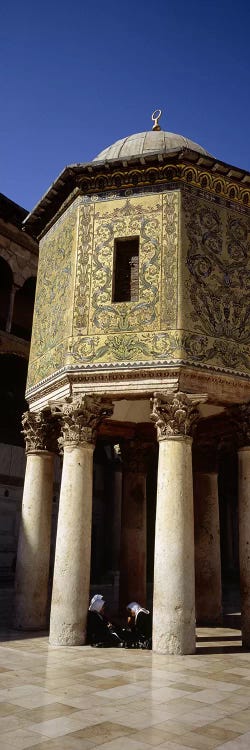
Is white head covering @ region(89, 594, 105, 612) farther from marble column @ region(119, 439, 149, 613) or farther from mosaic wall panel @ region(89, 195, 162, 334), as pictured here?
mosaic wall panel @ region(89, 195, 162, 334)

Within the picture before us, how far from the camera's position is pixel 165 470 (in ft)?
29.0

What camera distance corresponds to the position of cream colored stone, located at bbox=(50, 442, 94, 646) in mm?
8734

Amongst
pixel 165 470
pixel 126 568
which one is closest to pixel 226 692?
pixel 165 470

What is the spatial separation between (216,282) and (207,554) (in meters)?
5.85

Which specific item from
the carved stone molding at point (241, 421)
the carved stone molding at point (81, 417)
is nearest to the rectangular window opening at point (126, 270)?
the carved stone molding at point (81, 417)

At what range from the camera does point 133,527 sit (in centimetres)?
1290

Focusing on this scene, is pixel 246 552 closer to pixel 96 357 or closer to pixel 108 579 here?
pixel 96 357

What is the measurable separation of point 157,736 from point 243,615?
509 centimetres

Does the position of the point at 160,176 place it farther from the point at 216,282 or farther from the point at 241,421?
the point at 241,421

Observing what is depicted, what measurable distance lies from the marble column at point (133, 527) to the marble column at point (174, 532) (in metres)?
4.18

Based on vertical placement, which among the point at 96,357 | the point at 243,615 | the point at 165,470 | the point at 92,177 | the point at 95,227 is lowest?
the point at 243,615

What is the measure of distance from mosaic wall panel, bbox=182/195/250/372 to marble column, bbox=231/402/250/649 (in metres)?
0.87

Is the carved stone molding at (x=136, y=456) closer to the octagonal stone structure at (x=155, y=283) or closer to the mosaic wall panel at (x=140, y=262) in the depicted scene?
the octagonal stone structure at (x=155, y=283)

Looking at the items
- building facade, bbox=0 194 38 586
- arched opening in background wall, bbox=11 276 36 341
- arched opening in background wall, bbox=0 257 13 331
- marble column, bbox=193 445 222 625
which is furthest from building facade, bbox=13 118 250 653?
arched opening in background wall, bbox=11 276 36 341
